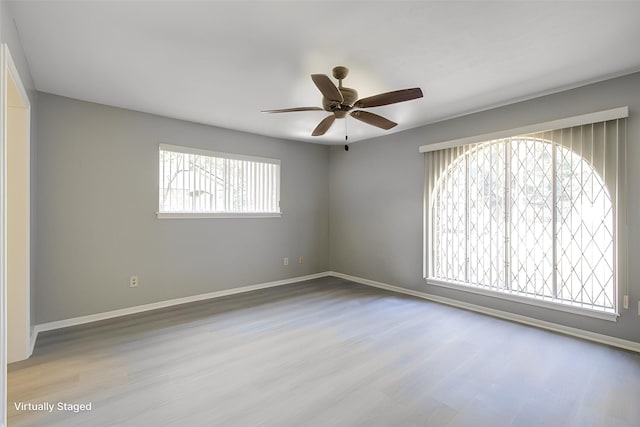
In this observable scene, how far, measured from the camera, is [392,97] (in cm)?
228

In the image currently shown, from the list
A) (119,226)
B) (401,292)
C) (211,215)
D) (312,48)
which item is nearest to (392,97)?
(312,48)

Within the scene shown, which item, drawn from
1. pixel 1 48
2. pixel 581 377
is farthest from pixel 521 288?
pixel 1 48

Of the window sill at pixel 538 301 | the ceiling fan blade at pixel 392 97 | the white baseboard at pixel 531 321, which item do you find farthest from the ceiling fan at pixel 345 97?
the white baseboard at pixel 531 321

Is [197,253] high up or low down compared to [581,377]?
up

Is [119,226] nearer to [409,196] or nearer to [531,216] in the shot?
[409,196]

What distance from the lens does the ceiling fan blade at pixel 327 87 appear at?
6.64 feet

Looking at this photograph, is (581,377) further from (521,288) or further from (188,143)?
(188,143)

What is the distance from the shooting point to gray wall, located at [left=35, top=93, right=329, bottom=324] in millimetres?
3057

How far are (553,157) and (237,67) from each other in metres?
3.11

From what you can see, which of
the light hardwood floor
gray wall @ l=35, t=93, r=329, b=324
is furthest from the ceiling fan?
gray wall @ l=35, t=93, r=329, b=324

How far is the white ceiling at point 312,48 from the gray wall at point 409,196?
0.21 meters

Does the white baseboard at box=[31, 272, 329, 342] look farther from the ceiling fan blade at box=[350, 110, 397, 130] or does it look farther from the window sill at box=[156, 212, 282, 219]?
the ceiling fan blade at box=[350, 110, 397, 130]

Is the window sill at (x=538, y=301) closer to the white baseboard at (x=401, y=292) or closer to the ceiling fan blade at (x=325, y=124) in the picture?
the white baseboard at (x=401, y=292)

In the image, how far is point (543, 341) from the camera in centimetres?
274
